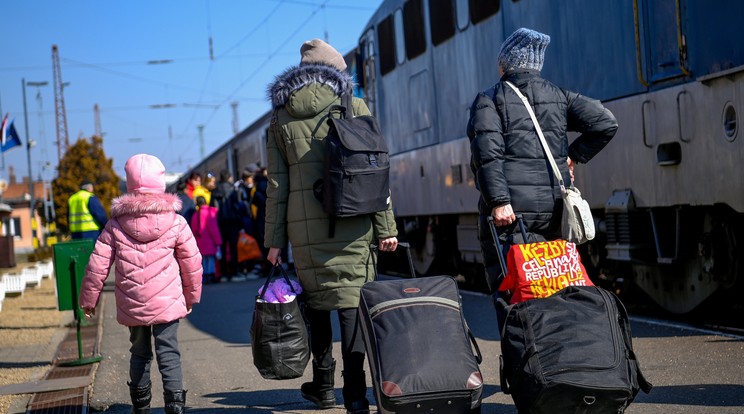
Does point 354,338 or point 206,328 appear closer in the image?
point 354,338

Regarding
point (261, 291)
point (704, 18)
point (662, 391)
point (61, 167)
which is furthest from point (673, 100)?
point (61, 167)

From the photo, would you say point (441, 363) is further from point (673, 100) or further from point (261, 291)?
point (673, 100)

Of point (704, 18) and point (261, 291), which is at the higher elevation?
point (704, 18)

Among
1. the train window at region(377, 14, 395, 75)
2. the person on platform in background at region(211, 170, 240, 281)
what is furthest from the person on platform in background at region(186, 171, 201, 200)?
the train window at region(377, 14, 395, 75)

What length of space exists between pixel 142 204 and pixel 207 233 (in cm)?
1211

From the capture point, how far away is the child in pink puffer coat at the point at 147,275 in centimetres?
601

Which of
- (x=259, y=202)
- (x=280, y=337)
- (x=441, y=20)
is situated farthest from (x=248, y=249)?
(x=280, y=337)

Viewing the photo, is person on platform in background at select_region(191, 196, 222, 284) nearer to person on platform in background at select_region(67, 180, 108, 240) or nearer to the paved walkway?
person on platform in background at select_region(67, 180, 108, 240)

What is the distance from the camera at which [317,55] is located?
597 cm

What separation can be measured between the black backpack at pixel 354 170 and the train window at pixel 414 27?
366 inches

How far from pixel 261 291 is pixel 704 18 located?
4.17 metres

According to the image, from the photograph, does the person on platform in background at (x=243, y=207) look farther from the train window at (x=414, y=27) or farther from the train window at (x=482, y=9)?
the train window at (x=482, y=9)

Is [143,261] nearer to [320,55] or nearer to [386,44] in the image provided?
[320,55]

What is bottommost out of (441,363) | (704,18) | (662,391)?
(662,391)
